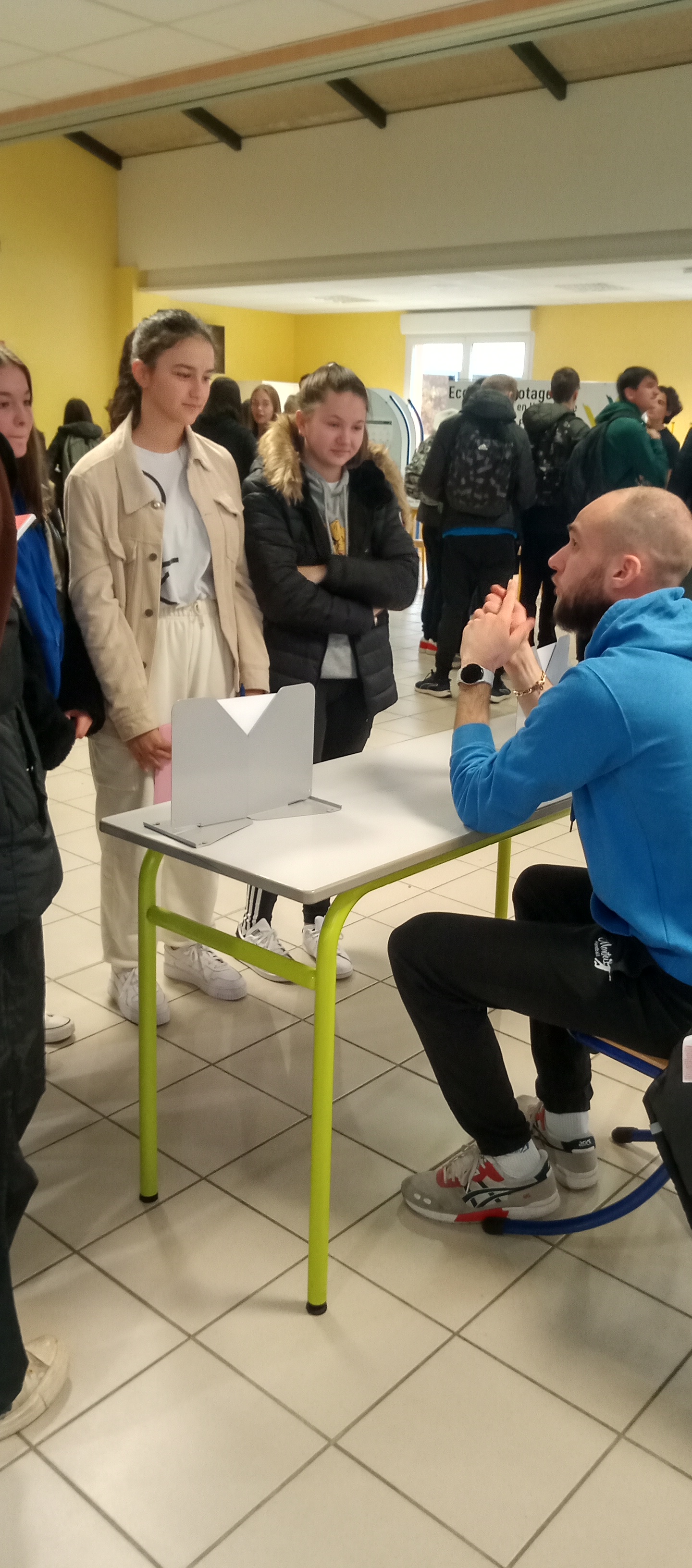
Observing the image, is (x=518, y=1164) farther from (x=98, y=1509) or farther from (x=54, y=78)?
(x=54, y=78)

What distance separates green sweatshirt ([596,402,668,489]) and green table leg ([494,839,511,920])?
105 inches

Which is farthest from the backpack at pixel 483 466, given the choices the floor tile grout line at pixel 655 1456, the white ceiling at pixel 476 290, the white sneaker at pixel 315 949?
the floor tile grout line at pixel 655 1456

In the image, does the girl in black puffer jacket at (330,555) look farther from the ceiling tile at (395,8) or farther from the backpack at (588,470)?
the ceiling tile at (395,8)

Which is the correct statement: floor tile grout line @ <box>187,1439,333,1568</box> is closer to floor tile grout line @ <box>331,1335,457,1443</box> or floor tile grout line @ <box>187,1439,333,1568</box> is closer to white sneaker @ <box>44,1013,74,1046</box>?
floor tile grout line @ <box>331,1335,457,1443</box>

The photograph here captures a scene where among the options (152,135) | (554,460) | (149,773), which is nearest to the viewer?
(149,773)

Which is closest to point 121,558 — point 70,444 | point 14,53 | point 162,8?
point 70,444

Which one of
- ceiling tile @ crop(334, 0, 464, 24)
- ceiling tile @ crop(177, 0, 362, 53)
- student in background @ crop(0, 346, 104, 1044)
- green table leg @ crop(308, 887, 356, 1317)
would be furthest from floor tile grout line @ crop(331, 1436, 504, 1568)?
ceiling tile @ crop(177, 0, 362, 53)

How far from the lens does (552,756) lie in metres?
1.66

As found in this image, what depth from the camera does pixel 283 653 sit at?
2.66m

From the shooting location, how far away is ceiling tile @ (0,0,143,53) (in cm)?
532

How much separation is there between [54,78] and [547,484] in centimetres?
346

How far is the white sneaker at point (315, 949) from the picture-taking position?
2889 millimetres

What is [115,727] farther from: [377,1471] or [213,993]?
[377,1471]

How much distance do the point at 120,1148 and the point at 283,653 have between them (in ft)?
3.65
